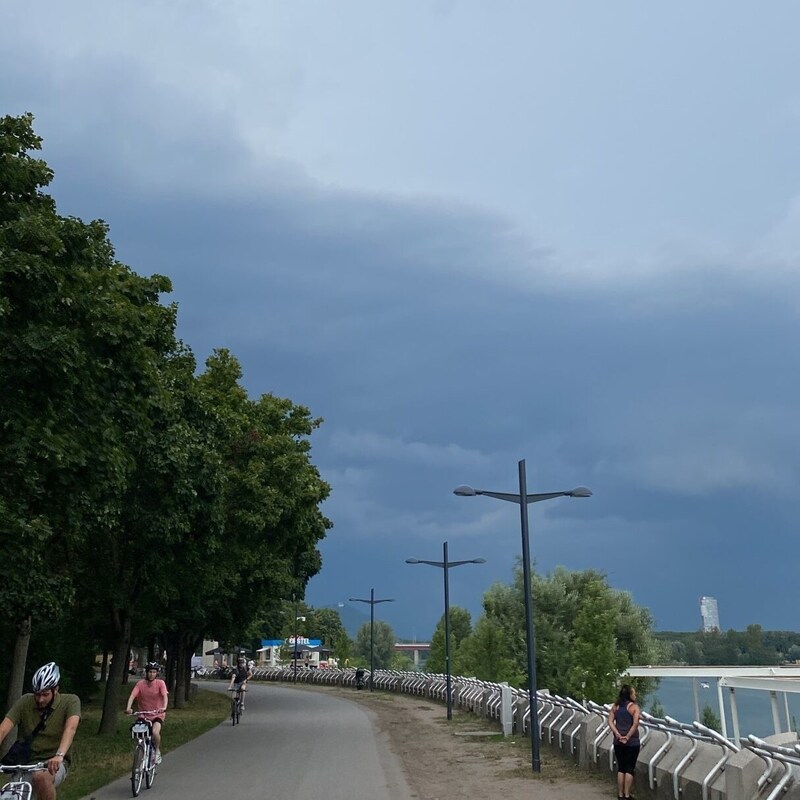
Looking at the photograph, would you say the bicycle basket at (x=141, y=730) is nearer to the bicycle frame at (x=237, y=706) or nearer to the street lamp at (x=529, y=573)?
the street lamp at (x=529, y=573)

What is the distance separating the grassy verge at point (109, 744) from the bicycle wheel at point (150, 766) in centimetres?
73

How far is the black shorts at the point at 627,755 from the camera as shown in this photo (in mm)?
11727

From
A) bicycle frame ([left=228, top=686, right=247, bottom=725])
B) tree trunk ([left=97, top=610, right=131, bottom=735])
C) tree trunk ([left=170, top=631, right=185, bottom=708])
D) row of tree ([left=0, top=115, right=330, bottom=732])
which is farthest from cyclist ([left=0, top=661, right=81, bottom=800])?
tree trunk ([left=170, top=631, right=185, bottom=708])

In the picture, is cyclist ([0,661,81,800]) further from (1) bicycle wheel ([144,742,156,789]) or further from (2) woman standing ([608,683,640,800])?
(2) woman standing ([608,683,640,800])

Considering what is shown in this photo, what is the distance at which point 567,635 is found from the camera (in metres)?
56.6

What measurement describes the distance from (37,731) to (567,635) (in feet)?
172

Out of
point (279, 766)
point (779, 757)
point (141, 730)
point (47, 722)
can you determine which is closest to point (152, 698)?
point (141, 730)

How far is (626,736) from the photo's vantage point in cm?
1164

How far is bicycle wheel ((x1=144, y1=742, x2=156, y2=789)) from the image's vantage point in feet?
42.3

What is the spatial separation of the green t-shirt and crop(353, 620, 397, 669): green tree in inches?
4692

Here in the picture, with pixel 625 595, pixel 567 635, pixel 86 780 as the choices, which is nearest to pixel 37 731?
pixel 86 780

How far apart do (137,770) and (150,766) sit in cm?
54

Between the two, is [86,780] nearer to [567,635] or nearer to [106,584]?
[106,584]

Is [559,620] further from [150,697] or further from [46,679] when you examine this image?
[46,679]
